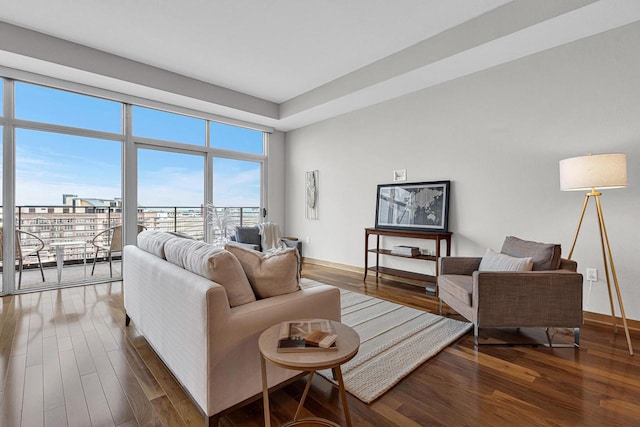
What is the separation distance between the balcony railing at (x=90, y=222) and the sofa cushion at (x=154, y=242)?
231cm

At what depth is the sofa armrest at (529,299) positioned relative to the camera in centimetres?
226

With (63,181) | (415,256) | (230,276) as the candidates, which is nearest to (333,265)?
(415,256)

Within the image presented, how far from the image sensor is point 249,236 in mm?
4441

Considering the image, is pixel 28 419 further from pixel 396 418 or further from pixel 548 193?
pixel 548 193

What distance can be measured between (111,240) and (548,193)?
213 inches

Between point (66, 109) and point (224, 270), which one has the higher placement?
point (66, 109)

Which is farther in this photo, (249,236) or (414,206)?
(249,236)

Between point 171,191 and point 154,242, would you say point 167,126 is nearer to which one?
point 171,191

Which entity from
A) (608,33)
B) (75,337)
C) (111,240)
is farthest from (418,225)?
(111,240)

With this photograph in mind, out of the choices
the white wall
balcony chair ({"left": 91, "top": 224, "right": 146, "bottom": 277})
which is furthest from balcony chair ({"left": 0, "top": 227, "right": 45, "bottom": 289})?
the white wall

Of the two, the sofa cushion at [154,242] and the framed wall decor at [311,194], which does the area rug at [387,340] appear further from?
the framed wall decor at [311,194]

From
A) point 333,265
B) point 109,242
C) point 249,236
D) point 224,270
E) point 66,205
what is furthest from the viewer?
point 333,265

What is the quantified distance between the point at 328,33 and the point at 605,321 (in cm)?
382

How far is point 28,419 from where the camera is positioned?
4.89 feet
